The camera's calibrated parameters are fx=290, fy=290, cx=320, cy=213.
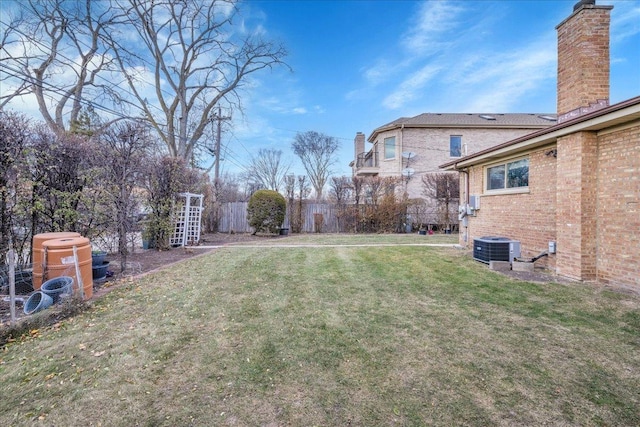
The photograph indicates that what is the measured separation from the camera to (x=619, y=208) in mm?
4719

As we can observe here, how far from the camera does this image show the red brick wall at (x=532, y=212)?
6086mm

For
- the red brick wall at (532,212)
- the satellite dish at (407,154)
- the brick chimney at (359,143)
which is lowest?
the red brick wall at (532,212)

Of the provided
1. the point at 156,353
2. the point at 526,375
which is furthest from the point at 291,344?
the point at 526,375

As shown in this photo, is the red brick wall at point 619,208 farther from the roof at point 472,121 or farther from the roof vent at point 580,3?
the roof at point 472,121

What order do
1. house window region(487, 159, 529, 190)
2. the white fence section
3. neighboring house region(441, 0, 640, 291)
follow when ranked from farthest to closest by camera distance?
1. the white fence section
2. house window region(487, 159, 529, 190)
3. neighboring house region(441, 0, 640, 291)

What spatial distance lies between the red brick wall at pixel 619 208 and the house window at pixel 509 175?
1883 millimetres

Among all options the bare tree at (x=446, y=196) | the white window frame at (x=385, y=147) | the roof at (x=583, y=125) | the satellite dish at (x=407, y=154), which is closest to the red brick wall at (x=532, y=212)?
the roof at (x=583, y=125)

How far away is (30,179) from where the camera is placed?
5004 mm

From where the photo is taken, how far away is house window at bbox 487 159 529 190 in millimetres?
6939

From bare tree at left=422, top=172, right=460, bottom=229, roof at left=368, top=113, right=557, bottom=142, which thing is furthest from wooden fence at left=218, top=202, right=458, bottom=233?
roof at left=368, top=113, right=557, bottom=142

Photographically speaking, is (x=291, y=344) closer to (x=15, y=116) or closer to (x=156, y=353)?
(x=156, y=353)

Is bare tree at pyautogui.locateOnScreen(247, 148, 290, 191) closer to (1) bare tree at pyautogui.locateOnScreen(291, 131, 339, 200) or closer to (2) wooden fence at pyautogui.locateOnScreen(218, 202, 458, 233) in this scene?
(1) bare tree at pyautogui.locateOnScreen(291, 131, 339, 200)

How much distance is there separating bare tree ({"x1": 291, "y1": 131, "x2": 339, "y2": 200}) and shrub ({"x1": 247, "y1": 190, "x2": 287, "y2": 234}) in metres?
14.4

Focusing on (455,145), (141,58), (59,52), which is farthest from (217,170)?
(455,145)
